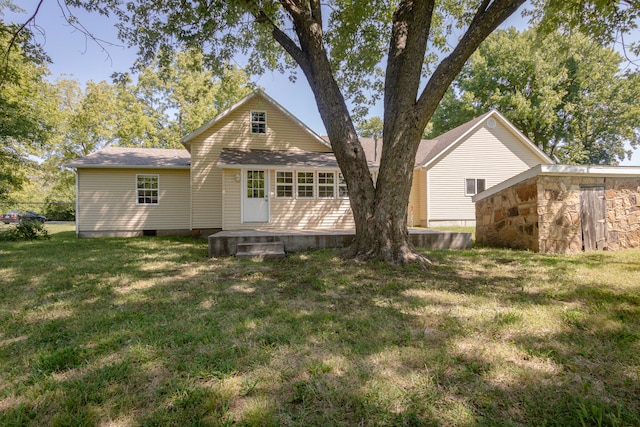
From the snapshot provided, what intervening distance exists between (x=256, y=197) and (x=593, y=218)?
9.79 m

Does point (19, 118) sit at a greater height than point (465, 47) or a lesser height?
greater

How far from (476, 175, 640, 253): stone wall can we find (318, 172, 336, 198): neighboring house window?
591 cm

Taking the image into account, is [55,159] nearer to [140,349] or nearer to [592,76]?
[140,349]

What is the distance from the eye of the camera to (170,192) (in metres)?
12.6

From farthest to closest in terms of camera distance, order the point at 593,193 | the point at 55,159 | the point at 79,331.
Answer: the point at 55,159 < the point at 593,193 < the point at 79,331

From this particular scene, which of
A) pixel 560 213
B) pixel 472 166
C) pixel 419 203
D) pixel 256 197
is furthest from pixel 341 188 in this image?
pixel 472 166

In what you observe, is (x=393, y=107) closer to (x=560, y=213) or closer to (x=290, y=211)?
(x=560, y=213)

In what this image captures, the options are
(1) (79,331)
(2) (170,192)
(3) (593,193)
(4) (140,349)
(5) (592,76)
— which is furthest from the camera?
(5) (592,76)

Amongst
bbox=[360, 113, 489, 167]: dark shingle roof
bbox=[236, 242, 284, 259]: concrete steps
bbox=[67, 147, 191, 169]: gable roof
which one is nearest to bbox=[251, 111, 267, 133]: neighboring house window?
bbox=[67, 147, 191, 169]: gable roof

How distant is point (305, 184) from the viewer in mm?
11016

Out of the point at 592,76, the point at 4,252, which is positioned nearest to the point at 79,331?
the point at 4,252

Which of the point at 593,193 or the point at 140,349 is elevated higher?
the point at 593,193

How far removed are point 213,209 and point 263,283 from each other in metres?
8.12

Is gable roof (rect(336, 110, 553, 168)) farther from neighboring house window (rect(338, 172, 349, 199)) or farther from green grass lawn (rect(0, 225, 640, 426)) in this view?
green grass lawn (rect(0, 225, 640, 426))
